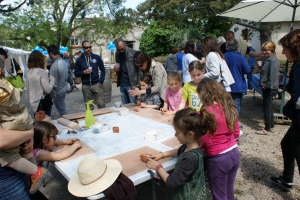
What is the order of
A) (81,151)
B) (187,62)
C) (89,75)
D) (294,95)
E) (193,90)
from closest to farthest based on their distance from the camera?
(294,95), (81,151), (193,90), (187,62), (89,75)

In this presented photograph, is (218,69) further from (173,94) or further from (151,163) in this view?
(151,163)

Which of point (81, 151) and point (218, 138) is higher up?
point (218, 138)

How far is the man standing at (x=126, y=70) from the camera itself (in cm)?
371

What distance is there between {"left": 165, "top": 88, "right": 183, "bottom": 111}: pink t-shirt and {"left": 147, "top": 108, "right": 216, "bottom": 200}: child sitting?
147 cm

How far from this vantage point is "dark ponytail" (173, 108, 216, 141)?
4.35 feet

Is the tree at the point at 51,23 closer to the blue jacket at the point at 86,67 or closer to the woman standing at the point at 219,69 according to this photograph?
the blue jacket at the point at 86,67

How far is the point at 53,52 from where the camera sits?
3.89m

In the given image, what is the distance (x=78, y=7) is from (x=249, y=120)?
13.9 m

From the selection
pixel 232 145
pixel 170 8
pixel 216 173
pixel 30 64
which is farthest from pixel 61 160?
pixel 170 8

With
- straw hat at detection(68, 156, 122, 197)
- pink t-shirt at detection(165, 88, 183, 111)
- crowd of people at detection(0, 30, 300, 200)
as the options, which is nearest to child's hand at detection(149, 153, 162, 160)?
crowd of people at detection(0, 30, 300, 200)

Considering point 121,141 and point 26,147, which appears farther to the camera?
point 121,141

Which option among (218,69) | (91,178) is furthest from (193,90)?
(91,178)

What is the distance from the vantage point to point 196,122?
52.1 inches

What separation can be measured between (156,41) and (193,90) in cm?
2089
